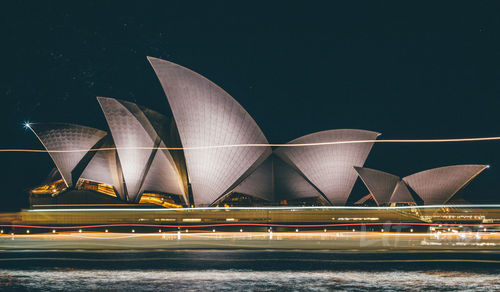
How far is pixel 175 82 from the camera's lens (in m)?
36.8

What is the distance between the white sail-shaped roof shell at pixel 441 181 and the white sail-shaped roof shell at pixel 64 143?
36216 millimetres

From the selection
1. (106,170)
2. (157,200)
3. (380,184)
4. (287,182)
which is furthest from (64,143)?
(380,184)

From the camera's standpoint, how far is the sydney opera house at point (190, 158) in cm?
3822

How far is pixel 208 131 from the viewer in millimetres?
38688

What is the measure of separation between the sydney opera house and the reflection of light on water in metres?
25.7

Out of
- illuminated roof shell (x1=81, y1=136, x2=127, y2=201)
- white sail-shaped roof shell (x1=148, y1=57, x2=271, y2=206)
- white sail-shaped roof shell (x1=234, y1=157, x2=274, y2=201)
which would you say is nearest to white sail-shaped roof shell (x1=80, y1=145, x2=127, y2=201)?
illuminated roof shell (x1=81, y1=136, x2=127, y2=201)

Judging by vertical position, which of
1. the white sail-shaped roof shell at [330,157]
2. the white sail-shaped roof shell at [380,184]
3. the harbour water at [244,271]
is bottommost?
the harbour water at [244,271]

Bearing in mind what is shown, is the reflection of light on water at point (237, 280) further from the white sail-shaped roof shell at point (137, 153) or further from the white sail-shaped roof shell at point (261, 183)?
the white sail-shaped roof shell at point (261, 183)

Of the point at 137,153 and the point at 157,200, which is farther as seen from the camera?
the point at 157,200

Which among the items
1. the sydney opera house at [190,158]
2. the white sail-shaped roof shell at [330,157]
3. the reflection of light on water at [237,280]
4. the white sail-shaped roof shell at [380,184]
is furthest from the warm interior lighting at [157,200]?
the reflection of light on water at [237,280]

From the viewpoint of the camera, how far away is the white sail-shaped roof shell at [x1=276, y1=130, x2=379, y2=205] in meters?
45.5

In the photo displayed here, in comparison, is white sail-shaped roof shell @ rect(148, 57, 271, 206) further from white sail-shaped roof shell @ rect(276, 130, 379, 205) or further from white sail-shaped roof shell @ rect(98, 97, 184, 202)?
white sail-shaped roof shell @ rect(276, 130, 379, 205)

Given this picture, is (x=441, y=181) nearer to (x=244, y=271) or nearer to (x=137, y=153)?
(x=137, y=153)

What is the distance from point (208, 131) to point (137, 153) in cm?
709
